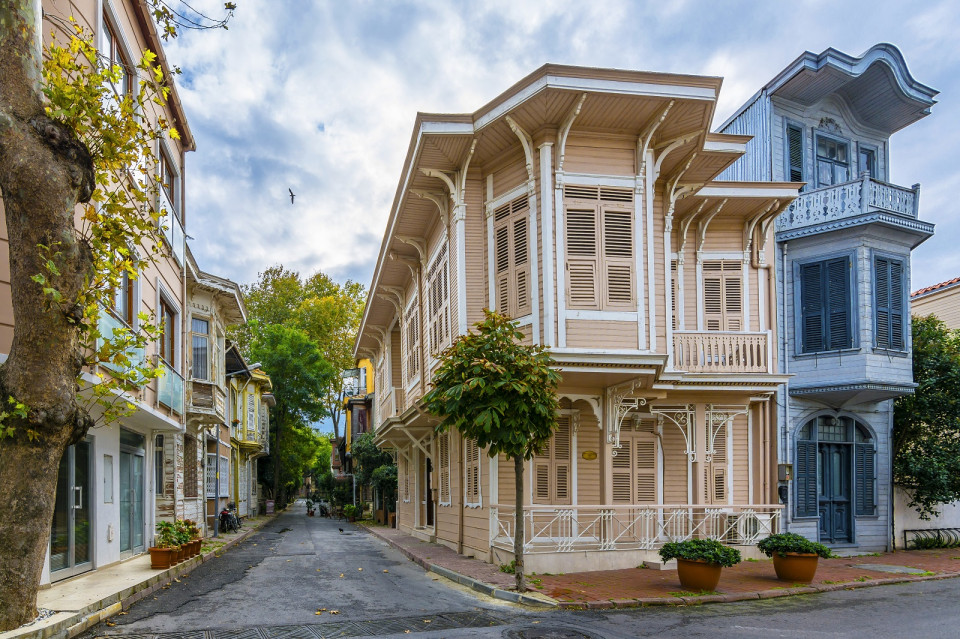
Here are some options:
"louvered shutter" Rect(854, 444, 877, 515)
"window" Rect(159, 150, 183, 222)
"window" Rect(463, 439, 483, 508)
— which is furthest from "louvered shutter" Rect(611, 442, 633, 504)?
"window" Rect(159, 150, 183, 222)

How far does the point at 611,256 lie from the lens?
44.3 ft

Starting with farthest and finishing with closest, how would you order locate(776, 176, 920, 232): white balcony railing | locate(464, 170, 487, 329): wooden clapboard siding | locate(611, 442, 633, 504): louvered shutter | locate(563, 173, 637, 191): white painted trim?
locate(776, 176, 920, 232): white balcony railing → locate(611, 442, 633, 504): louvered shutter → locate(464, 170, 487, 329): wooden clapboard siding → locate(563, 173, 637, 191): white painted trim

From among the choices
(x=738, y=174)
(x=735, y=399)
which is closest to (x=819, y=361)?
(x=735, y=399)

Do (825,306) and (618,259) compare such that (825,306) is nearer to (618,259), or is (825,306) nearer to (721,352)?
(721,352)

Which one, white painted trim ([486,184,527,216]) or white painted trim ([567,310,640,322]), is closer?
white painted trim ([567,310,640,322])

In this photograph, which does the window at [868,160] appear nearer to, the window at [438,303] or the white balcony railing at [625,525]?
the white balcony railing at [625,525]

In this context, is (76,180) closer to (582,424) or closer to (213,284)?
(582,424)

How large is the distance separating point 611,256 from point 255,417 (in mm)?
29404

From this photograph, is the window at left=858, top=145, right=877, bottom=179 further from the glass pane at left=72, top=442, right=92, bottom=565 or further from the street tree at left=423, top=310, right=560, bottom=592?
the glass pane at left=72, top=442, right=92, bottom=565

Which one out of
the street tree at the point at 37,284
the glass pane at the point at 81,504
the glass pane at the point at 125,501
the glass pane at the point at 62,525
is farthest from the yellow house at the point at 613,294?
the glass pane at the point at 62,525

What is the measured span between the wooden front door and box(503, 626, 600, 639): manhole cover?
10.6 meters

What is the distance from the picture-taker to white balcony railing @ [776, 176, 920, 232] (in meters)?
16.8

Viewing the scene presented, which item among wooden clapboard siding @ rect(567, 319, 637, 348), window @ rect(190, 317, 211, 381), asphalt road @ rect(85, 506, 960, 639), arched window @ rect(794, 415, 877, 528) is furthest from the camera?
window @ rect(190, 317, 211, 381)

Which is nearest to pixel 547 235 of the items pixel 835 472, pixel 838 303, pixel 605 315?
pixel 605 315
